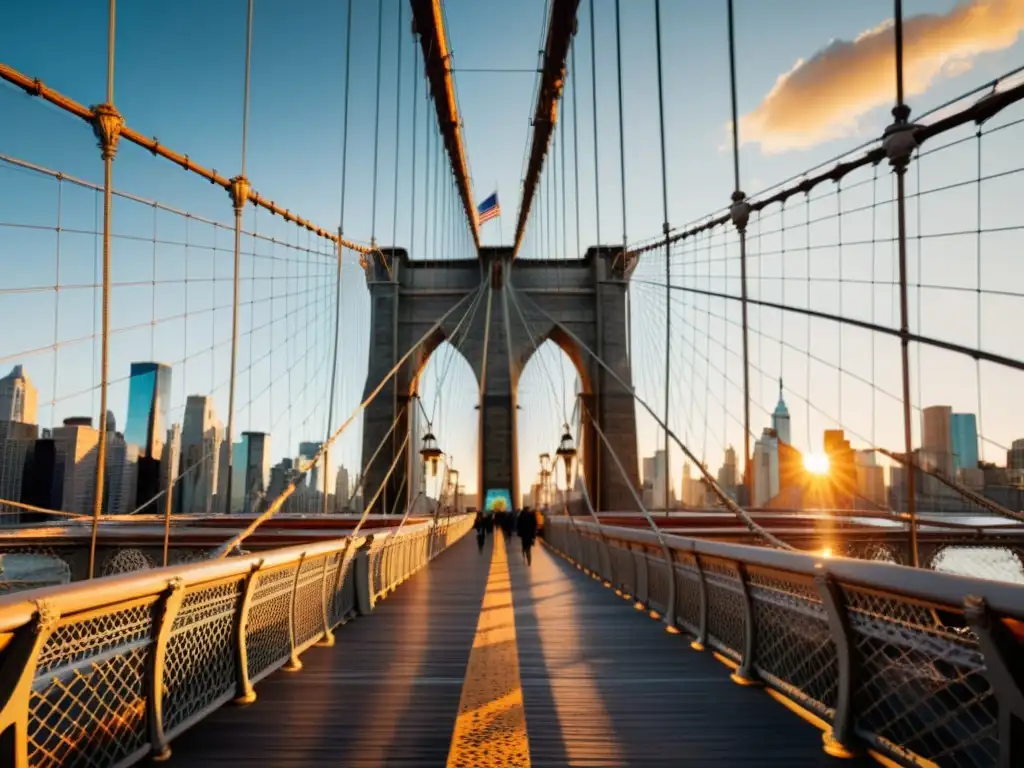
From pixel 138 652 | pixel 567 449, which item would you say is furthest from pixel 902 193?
pixel 567 449

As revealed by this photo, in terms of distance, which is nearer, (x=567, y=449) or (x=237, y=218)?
(x=237, y=218)

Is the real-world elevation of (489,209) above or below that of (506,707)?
above

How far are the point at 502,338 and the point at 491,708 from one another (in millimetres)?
34754

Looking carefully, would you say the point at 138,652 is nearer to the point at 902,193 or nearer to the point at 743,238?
the point at 902,193

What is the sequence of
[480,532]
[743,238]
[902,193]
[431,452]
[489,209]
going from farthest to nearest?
[489,209], [431,452], [480,532], [743,238], [902,193]

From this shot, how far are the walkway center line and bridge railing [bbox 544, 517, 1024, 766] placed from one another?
46.1 inches

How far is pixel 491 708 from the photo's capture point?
12.8 feet

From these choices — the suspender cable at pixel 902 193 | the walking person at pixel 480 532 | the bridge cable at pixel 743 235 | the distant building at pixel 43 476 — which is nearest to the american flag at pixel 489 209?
the walking person at pixel 480 532

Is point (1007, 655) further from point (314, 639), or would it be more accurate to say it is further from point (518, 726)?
point (314, 639)

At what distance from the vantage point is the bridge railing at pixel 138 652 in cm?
220

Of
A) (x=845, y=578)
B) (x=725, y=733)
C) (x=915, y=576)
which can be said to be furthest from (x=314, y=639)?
(x=915, y=576)

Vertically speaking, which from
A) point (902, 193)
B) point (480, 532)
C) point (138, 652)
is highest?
point (902, 193)

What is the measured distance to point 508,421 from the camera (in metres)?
37.6

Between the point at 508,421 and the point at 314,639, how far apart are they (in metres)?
31.8
